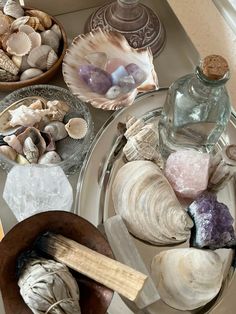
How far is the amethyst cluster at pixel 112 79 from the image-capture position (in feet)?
2.07

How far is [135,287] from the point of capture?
1.31ft

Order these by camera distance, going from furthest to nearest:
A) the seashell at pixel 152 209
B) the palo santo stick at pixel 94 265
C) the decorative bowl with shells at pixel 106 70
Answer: the decorative bowl with shells at pixel 106 70 → the seashell at pixel 152 209 → the palo santo stick at pixel 94 265

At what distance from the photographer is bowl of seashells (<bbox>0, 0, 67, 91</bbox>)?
632 mm

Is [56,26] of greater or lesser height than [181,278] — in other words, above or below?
above

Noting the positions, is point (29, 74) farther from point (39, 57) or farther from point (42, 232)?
point (42, 232)

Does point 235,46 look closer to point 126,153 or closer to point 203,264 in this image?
point 126,153

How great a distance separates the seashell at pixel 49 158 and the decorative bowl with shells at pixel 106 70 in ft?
0.26

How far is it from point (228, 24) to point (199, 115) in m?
0.18

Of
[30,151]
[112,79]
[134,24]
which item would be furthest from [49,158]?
[134,24]

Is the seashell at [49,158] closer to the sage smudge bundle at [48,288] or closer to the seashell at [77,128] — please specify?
the seashell at [77,128]

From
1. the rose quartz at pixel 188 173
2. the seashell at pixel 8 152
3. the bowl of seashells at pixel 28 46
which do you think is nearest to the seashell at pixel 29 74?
the bowl of seashells at pixel 28 46

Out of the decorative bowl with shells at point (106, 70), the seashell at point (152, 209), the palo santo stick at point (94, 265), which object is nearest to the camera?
the palo santo stick at point (94, 265)

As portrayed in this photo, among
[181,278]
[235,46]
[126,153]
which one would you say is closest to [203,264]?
[181,278]

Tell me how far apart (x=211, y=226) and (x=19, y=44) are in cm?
33
